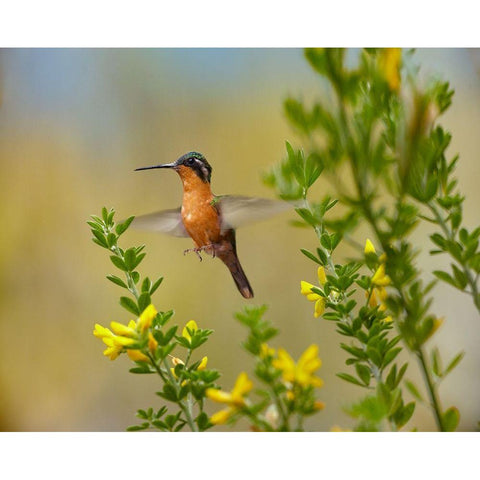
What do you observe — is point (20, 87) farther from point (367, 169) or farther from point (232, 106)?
point (367, 169)

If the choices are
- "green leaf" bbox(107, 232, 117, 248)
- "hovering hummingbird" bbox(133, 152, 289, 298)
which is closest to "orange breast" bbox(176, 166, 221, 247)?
"hovering hummingbird" bbox(133, 152, 289, 298)

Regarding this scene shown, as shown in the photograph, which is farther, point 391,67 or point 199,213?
point 199,213

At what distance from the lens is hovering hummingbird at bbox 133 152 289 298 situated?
116 centimetres

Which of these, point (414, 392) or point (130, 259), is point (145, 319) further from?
point (414, 392)

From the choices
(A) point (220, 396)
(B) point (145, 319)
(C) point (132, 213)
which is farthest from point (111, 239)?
(C) point (132, 213)

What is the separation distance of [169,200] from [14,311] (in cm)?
50

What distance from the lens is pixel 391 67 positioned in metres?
0.49

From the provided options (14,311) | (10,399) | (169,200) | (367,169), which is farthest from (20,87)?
(367,169)

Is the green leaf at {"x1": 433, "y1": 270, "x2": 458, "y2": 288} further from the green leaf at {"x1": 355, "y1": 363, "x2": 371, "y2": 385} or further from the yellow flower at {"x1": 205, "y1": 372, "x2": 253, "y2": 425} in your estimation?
the yellow flower at {"x1": 205, "y1": 372, "x2": 253, "y2": 425}

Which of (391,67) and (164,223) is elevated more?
(391,67)

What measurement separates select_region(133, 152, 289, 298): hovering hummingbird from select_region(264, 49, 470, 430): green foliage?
23.2 inches

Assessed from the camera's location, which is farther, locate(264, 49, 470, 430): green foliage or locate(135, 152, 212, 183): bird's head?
locate(135, 152, 212, 183): bird's head

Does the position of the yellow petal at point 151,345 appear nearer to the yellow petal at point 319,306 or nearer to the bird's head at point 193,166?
the yellow petal at point 319,306

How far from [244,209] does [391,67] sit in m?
0.63
